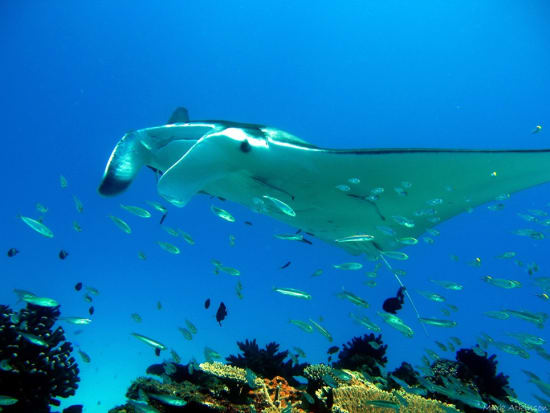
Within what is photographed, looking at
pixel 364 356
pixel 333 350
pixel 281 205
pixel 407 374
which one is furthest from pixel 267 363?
pixel 281 205

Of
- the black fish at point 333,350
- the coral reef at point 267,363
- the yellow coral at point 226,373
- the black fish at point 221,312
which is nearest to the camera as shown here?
the yellow coral at point 226,373

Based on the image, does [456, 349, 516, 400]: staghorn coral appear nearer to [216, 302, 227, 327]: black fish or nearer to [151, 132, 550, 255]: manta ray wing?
[151, 132, 550, 255]: manta ray wing

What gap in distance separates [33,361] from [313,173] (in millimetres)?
6422

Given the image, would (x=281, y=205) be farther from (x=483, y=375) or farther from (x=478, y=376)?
(x=483, y=375)

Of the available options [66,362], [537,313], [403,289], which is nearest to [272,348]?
[403,289]

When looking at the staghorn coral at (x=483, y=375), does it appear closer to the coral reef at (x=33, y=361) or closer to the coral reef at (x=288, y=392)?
the coral reef at (x=288, y=392)

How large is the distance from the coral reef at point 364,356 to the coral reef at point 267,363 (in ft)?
3.76

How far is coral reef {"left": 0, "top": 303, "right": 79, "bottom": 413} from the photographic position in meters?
5.95

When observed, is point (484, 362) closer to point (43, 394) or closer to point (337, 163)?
point (337, 163)

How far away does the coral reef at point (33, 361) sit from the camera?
5.95m

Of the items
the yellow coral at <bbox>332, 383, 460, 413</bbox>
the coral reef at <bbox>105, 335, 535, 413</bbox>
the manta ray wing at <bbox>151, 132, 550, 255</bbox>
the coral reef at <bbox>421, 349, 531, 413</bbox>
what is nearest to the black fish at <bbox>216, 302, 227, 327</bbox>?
the coral reef at <bbox>105, 335, 535, 413</bbox>

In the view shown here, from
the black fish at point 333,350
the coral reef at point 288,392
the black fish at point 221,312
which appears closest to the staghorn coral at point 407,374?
the coral reef at point 288,392

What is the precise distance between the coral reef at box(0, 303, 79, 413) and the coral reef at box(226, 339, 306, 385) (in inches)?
130

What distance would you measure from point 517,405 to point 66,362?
908cm
